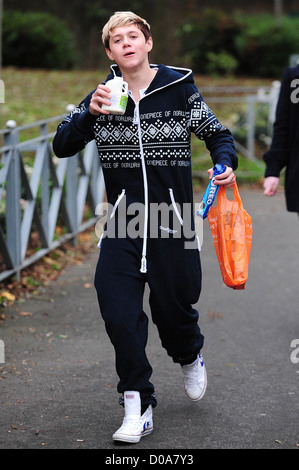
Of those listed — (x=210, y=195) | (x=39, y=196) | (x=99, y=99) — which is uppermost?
(x=99, y=99)

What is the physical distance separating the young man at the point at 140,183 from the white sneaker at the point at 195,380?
0.40 metres

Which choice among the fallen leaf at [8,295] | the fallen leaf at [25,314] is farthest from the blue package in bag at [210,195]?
the fallen leaf at [8,295]

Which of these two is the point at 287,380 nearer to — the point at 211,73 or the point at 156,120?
the point at 156,120

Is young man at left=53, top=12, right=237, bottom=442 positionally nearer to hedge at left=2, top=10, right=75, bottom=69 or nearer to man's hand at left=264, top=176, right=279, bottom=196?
man's hand at left=264, top=176, right=279, bottom=196

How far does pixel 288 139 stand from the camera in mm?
5777

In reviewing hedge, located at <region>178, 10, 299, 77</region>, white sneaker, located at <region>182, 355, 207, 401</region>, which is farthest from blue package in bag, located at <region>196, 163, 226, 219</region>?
hedge, located at <region>178, 10, 299, 77</region>

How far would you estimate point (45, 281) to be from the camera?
7.54m

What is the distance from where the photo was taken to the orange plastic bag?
424 cm

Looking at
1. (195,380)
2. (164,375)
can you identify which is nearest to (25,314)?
(164,375)

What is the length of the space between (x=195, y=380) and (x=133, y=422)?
0.60 m

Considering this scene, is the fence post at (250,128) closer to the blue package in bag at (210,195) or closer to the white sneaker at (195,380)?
the white sneaker at (195,380)

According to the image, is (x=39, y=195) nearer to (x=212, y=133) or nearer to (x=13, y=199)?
(x=13, y=199)

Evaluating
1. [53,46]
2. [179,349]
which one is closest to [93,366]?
[179,349]

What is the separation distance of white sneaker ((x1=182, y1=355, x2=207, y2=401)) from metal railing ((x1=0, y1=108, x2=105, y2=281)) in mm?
2682
